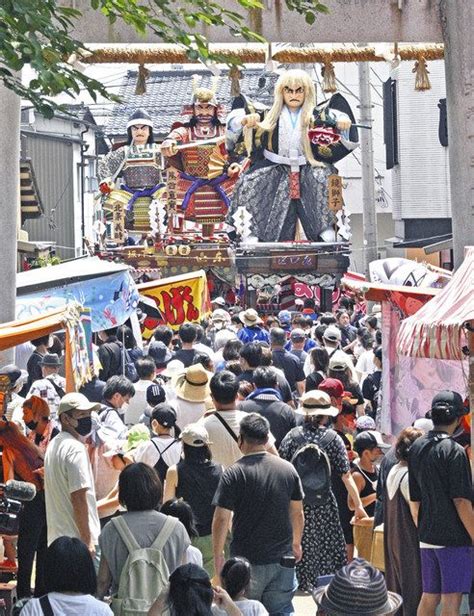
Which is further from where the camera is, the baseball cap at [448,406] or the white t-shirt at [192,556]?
the baseball cap at [448,406]

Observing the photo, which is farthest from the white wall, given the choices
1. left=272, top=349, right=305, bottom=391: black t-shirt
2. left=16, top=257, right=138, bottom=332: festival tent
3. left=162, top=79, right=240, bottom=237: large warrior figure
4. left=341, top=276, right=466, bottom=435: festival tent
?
left=341, top=276, right=466, bottom=435: festival tent

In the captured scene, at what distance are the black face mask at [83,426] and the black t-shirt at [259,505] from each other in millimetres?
988

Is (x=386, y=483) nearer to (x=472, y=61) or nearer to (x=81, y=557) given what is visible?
(x=81, y=557)

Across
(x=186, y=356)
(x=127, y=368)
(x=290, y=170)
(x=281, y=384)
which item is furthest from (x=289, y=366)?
(x=290, y=170)

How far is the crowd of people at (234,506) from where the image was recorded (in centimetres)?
580

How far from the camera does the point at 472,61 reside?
35.6 feet

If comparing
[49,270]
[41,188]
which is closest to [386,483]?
[49,270]

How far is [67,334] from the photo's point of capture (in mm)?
10688

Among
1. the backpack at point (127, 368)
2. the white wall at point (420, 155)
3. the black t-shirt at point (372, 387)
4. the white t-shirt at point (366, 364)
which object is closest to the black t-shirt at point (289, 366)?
the black t-shirt at point (372, 387)

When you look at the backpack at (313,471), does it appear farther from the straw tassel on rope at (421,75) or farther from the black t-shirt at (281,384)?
the straw tassel on rope at (421,75)

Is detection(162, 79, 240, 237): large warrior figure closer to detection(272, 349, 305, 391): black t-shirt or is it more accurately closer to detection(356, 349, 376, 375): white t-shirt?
detection(356, 349, 376, 375): white t-shirt

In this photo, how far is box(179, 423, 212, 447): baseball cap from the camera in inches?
318

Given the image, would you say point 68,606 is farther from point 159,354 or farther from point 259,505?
point 159,354

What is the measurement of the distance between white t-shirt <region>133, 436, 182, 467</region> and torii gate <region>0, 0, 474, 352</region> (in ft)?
8.61
